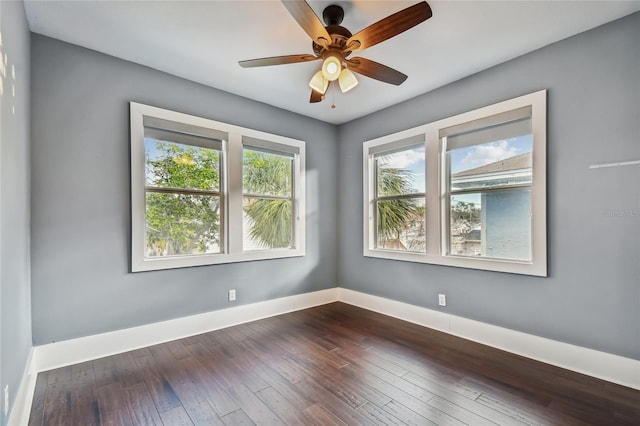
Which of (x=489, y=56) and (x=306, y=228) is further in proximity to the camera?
(x=306, y=228)

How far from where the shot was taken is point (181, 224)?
314 cm

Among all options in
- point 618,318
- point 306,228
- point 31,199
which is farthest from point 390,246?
point 31,199

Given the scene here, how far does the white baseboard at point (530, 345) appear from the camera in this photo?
2172 mm

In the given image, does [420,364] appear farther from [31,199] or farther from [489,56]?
[31,199]

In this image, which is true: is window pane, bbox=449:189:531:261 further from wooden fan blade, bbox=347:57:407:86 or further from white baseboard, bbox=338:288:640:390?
wooden fan blade, bbox=347:57:407:86

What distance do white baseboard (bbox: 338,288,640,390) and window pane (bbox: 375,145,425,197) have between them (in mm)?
1442

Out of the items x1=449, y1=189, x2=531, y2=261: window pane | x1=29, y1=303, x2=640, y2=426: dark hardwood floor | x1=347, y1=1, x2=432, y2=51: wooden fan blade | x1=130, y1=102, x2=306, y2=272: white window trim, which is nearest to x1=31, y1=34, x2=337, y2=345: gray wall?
x1=130, y1=102, x2=306, y2=272: white window trim

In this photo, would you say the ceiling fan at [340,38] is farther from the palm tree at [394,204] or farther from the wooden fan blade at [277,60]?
the palm tree at [394,204]

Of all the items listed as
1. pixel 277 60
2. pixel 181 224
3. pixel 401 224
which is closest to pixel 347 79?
pixel 277 60

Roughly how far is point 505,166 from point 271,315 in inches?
121

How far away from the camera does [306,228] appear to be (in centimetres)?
416

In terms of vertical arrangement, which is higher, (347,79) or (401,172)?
(347,79)

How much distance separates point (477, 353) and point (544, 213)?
1.38 m

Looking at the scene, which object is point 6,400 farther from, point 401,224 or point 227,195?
point 401,224
